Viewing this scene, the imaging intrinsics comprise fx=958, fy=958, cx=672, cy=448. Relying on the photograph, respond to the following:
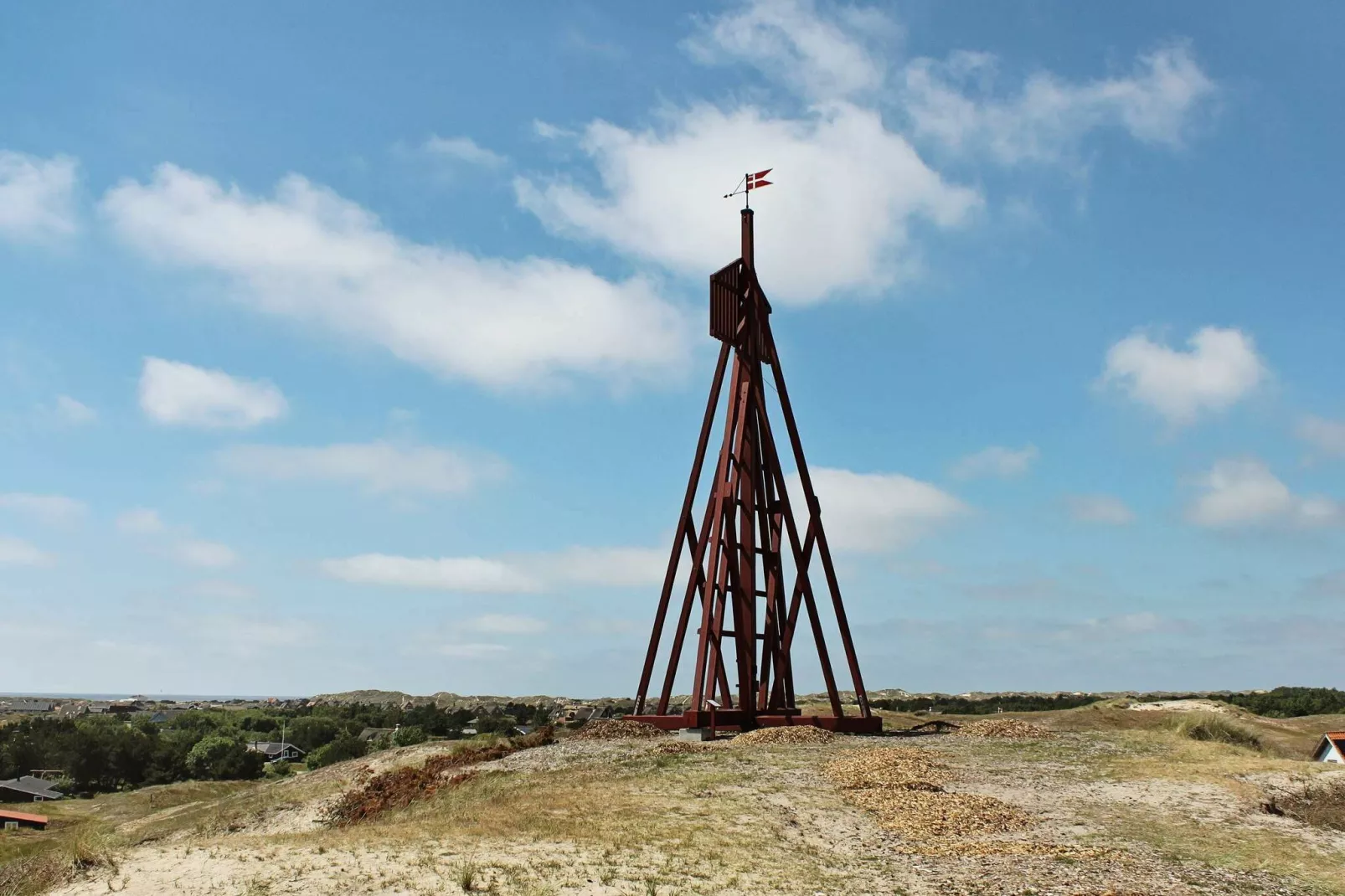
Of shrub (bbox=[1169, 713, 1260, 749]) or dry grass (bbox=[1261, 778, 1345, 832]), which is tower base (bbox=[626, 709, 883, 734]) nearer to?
shrub (bbox=[1169, 713, 1260, 749])

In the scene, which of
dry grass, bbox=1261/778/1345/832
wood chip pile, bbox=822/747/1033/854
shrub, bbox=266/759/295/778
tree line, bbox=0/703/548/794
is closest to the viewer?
wood chip pile, bbox=822/747/1033/854

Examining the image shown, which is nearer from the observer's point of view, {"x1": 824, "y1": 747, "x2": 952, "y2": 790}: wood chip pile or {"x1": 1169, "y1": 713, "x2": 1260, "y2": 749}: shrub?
{"x1": 824, "y1": 747, "x2": 952, "y2": 790}: wood chip pile

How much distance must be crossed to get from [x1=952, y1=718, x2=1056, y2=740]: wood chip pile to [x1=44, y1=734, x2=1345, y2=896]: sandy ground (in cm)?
942

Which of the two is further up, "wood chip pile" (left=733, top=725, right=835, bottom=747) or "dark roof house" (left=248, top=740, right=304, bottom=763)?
"wood chip pile" (left=733, top=725, right=835, bottom=747)

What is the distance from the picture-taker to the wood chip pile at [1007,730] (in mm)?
26844

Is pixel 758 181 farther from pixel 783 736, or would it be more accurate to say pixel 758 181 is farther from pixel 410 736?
pixel 410 736

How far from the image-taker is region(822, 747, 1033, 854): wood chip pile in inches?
559

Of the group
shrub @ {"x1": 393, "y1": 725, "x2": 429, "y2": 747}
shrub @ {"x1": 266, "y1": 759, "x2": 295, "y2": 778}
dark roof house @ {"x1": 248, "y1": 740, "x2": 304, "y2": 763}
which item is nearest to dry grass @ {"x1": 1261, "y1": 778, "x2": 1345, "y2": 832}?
shrub @ {"x1": 393, "y1": 725, "x2": 429, "y2": 747}

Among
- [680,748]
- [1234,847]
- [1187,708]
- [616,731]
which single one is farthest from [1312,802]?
[1187,708]

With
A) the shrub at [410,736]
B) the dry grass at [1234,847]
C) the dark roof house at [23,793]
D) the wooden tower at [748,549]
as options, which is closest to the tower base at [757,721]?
the wooden tower at [748,549]

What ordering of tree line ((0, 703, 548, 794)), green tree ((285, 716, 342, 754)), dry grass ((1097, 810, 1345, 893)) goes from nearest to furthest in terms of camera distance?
dry grass ((1097, 810, 1345, 893))
tree line ((0, 703, 548, 794))
green tree ((285, 716, 342, 754))

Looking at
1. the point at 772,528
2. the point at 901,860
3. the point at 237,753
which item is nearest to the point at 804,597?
the point at 772,528

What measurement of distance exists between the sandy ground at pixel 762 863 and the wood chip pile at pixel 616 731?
8.48 metres

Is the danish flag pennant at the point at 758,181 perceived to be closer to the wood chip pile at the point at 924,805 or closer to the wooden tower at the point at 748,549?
the wooden tower at the point at 748,549
